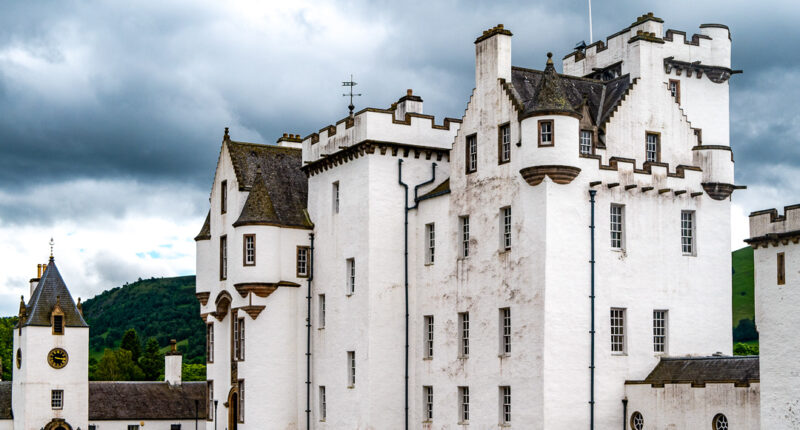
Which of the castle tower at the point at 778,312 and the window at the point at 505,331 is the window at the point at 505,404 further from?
the castle tower at the point at 778,312

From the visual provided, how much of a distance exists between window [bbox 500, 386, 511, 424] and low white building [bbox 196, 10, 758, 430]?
0.31 ft

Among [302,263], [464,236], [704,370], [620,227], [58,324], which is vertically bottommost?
[704,370]

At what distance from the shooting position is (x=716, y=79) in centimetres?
5147

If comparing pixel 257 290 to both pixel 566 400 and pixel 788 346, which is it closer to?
pixel 566 400

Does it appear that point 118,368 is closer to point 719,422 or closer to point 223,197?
point 223,197

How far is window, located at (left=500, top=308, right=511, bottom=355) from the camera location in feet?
145

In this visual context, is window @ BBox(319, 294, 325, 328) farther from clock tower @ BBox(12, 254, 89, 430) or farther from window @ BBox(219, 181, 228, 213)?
clock tower @ BBox(12, 254, 89, 430)

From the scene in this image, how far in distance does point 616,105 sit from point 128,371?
262 feet

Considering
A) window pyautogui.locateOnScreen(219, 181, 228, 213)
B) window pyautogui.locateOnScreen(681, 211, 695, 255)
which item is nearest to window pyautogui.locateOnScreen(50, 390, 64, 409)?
window pyautogui.locateOnScreen(219, 181, 228, 213)

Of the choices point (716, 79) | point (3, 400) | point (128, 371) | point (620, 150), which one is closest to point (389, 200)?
point (620, 150)

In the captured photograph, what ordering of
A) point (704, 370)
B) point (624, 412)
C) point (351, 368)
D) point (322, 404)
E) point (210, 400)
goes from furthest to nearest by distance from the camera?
1. point (210, 400)
2. point (322, 404)
3. point (351, 368)
4. point (624, 412)
5. point (704, 370)

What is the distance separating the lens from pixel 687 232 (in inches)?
1789

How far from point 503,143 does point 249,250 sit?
1562 centimetres

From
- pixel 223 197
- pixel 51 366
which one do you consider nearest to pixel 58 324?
pixel 51 366
